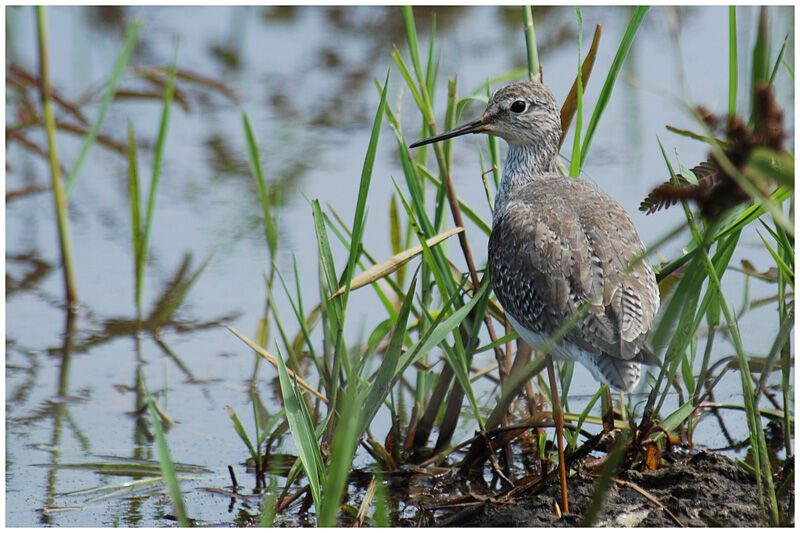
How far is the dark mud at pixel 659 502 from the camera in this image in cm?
377

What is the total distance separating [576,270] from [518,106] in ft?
4.66

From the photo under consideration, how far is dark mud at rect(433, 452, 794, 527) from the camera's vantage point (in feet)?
12.4

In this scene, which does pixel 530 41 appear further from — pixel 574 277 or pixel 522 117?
pixel 574 277

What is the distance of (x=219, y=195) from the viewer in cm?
795

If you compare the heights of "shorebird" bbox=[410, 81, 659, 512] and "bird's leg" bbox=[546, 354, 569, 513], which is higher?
"shorebird" bbox=[410, 81, 659, 512]

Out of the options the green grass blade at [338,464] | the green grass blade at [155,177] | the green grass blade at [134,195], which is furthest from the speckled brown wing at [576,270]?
the green grass blade at [134,195]

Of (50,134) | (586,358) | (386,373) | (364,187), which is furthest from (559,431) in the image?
(50,134)

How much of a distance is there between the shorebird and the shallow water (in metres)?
0.65

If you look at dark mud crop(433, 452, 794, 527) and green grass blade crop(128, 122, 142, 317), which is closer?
dark mud crop(433, 452, 794, 527)

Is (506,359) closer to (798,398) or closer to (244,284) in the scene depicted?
(798,398)

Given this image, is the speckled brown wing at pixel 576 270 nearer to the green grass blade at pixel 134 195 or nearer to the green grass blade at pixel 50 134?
the green grass blade at pixel 134 195

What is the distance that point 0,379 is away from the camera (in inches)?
195

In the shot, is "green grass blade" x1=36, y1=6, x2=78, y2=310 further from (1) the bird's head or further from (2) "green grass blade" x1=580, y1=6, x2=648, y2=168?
(2) "green grass blade" x1=580, y1=6, x2=648, y2=168

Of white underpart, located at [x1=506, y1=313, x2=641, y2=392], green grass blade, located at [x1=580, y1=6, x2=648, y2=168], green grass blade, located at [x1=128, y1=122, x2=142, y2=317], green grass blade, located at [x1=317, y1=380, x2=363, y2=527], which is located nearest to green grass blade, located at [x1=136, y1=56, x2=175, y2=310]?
green grass blade, located at [x1=128, y1=122, x2=142, y2=317]
